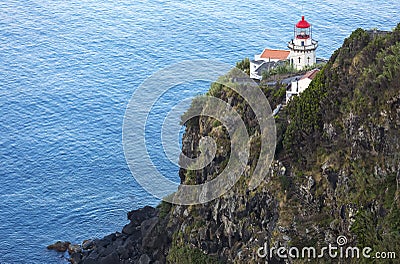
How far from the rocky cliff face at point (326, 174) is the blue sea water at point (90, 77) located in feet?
83.5

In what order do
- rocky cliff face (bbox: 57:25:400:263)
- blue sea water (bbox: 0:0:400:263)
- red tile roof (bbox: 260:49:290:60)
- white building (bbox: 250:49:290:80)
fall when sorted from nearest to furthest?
rocky cliff face (bbox: 57:25:400:263)
white building (bbox: 250:49:290:80)
red tile roof (bbox: 260:49:290:60)
blue sea water (bbox: 0:0:400:263)

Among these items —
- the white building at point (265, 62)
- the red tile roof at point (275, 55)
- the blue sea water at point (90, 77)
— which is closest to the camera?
the white building at point (265, 62)

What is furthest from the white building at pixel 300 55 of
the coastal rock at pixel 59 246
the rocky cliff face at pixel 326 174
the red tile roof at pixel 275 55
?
the coastal rock at pixel 59 246

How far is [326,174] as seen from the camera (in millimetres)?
53125

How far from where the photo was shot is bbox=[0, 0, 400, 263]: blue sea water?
87125 mm

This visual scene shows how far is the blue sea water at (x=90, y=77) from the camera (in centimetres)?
8712

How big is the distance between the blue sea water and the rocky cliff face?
25.4 meters

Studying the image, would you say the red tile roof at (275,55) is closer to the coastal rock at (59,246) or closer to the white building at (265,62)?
the white building at (265,62)

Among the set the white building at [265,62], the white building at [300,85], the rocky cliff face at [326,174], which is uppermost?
the white building at [265,62]

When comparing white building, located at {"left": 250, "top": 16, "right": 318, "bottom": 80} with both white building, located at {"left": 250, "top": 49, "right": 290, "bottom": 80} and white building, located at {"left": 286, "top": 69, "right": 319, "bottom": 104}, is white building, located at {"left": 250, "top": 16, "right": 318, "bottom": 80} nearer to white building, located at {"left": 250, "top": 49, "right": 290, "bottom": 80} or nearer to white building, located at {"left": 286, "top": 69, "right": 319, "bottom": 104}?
white building, located at {"left": 250, "top": 49, "right": 290, "bottom": 80}

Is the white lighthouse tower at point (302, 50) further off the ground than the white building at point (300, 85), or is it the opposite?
the white lighthouse tower at point (302, 50)

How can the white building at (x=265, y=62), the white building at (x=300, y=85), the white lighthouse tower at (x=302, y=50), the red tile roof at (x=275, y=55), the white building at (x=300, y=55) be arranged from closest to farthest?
1. the white building at (x=300, y=85)
2. the white building at (x=265, y=62)
3. the white building at (x=300, y=55)
4. the white lighthouse tower at (x=302, y=50)
5. the red tile roof at (x=275, y=55)

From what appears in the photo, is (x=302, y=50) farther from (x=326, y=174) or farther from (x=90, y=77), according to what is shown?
(x=90, y=77)

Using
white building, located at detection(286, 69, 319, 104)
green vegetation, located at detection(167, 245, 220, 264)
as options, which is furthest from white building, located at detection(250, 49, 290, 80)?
green vegetation, located at detection(167, 245, 220, 264)
